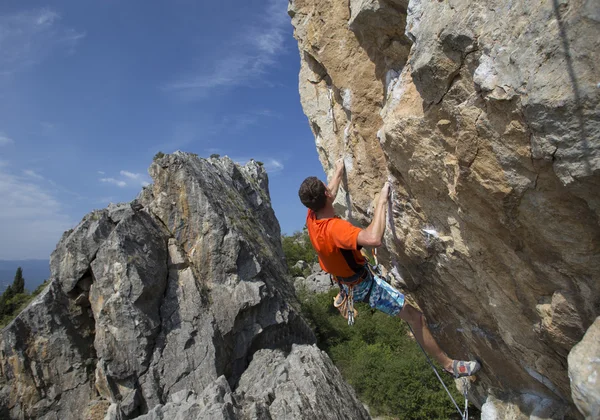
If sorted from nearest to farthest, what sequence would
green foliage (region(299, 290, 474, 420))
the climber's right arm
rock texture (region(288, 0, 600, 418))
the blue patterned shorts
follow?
1. rock texture (region(288, 0, 600, 418))
2. the climber's right arm
3. the blue patterned shorts
4. green foliage (region(299, 290, 474, 420))

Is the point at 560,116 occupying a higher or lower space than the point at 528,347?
higher

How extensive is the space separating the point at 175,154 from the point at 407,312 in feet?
47.1

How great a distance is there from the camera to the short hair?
4469 millimetres

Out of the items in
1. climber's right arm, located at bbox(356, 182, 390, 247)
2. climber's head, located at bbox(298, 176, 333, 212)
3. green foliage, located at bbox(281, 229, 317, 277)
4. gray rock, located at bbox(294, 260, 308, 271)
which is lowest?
climber's right arm, located at bbox(356, 182, 390, 247)

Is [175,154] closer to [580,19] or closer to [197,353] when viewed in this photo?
[197,353]

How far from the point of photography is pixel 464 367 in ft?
15.9

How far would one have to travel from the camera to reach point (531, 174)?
8.57ft

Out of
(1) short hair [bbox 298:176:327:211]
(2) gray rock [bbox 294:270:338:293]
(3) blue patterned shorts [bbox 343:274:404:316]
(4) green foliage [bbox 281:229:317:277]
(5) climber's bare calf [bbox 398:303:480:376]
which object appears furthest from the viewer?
(4) green foliage [bbox 281:229:317:277]

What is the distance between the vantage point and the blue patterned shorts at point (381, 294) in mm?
4863

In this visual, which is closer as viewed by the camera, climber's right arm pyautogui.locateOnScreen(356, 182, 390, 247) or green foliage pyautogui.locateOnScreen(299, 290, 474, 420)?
climber's right arm pyautogui.locateOnScreen(356, 182, 390, 247)

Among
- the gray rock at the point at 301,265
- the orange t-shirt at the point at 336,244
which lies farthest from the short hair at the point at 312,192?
the gray rock at the point at 301,265

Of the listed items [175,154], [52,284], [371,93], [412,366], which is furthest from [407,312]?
[412,366]

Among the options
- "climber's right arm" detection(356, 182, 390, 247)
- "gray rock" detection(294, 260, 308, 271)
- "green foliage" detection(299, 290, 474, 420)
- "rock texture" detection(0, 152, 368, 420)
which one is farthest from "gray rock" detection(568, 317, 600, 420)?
"gray rock" detection(294, 260, 308, 271)

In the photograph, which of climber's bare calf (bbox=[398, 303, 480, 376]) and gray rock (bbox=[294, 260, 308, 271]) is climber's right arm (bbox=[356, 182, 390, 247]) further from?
gray rock (bbox=[294, 260, 308, 271])
